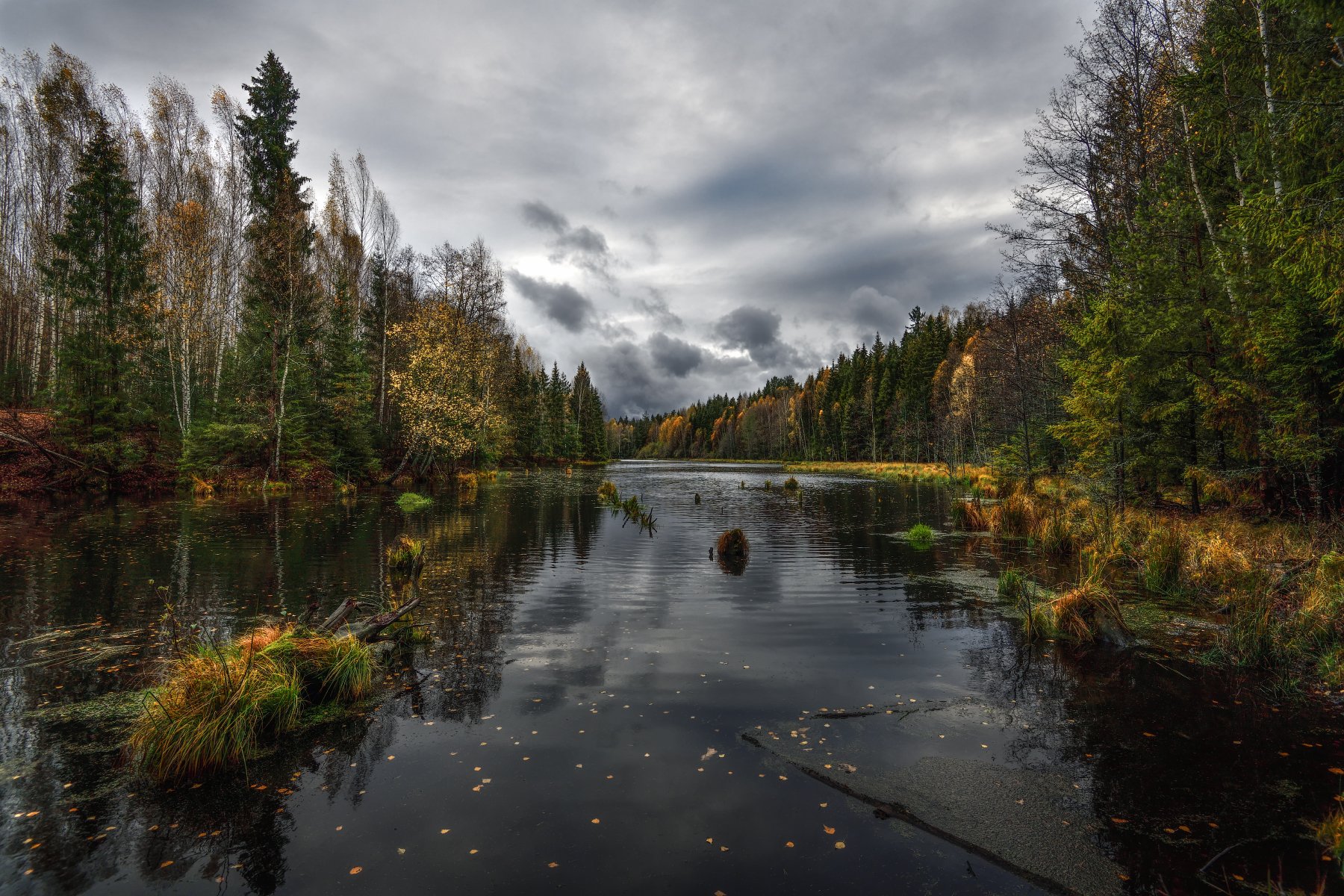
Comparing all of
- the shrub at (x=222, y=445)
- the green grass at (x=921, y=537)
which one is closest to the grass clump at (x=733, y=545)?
the green grass at (x=921, y=537)

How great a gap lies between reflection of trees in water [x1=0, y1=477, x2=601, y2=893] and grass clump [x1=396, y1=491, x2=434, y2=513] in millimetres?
2188

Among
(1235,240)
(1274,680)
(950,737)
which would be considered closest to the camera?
(950,737)

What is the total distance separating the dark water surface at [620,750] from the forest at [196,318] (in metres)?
17.9

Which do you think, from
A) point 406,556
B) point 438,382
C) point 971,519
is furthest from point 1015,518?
point 438,382

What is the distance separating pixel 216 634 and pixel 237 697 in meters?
3.80

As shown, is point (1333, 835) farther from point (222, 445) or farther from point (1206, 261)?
point (222, 445)

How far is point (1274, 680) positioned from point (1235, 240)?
9726 millimetres

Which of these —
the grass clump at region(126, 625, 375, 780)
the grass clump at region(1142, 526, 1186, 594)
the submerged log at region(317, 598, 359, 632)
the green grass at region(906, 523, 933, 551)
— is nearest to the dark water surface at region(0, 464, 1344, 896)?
the grass clump at region(126, 625, 375, 780)

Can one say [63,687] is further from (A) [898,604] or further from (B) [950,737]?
(A) [898,604]

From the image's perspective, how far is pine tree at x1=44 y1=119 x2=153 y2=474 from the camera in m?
25.0

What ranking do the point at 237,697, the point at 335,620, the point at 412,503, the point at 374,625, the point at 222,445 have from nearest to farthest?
the point at 237,697, the point at 335,620, the point at 374,625, the point at 412,503, the point at 222,445

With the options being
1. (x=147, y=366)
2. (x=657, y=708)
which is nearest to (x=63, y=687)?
(x=657, y=708)

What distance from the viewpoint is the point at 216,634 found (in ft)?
27.3

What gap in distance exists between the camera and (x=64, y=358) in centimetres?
2483
